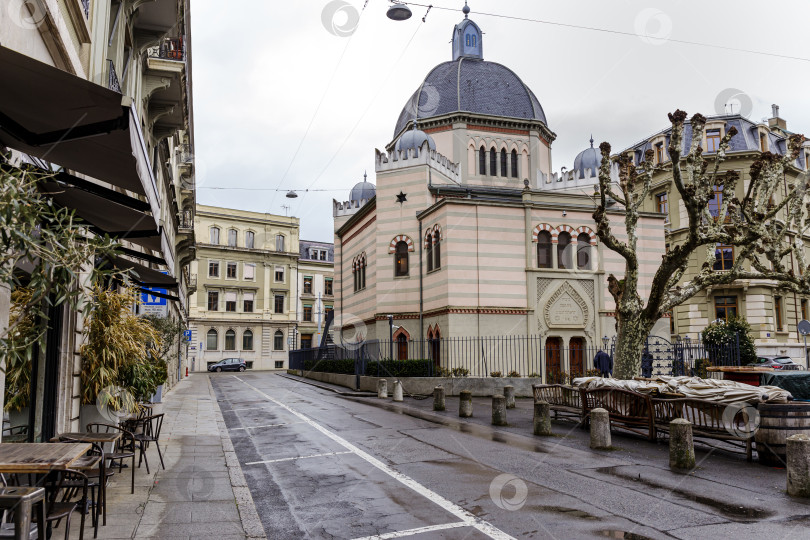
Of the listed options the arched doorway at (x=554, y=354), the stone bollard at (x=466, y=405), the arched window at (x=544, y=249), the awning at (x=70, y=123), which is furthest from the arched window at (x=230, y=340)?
the awning at (x=70, y=123)

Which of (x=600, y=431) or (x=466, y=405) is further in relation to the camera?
(x=466, y=405)

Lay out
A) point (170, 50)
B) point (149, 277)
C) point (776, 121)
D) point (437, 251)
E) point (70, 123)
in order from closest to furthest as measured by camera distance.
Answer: point (70, 123) < point (149, 277) < point (170, 50) < point (437, 251) < point (776, 121)

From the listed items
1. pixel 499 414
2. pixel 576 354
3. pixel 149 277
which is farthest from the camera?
pixel 576 354

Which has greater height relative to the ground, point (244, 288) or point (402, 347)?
point (244, 288)

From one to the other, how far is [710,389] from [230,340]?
53.8m

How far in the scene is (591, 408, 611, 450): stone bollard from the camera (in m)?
10.8

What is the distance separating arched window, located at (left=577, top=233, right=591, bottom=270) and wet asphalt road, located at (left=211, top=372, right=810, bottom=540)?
17.1 meters

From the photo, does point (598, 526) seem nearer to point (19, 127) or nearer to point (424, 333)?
point (19, 127)

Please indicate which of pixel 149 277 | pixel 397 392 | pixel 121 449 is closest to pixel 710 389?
pixel 121 449

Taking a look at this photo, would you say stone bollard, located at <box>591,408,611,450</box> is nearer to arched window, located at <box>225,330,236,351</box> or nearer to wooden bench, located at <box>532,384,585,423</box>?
wooden bench, located at <box>532,384,585,423</box>

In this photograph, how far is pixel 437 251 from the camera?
28.7 m

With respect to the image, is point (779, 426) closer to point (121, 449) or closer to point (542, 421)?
point (542, 421)

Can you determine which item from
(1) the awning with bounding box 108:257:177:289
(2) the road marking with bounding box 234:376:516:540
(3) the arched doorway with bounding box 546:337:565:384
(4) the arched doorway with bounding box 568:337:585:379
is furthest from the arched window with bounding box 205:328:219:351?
(1) the awning with bounding box 108:257:177:289

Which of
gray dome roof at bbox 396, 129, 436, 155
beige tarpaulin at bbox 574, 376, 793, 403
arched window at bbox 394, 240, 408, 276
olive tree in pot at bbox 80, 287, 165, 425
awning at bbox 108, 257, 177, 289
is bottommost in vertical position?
beige tarpaulin at bbox 574, 376, 793, 403
